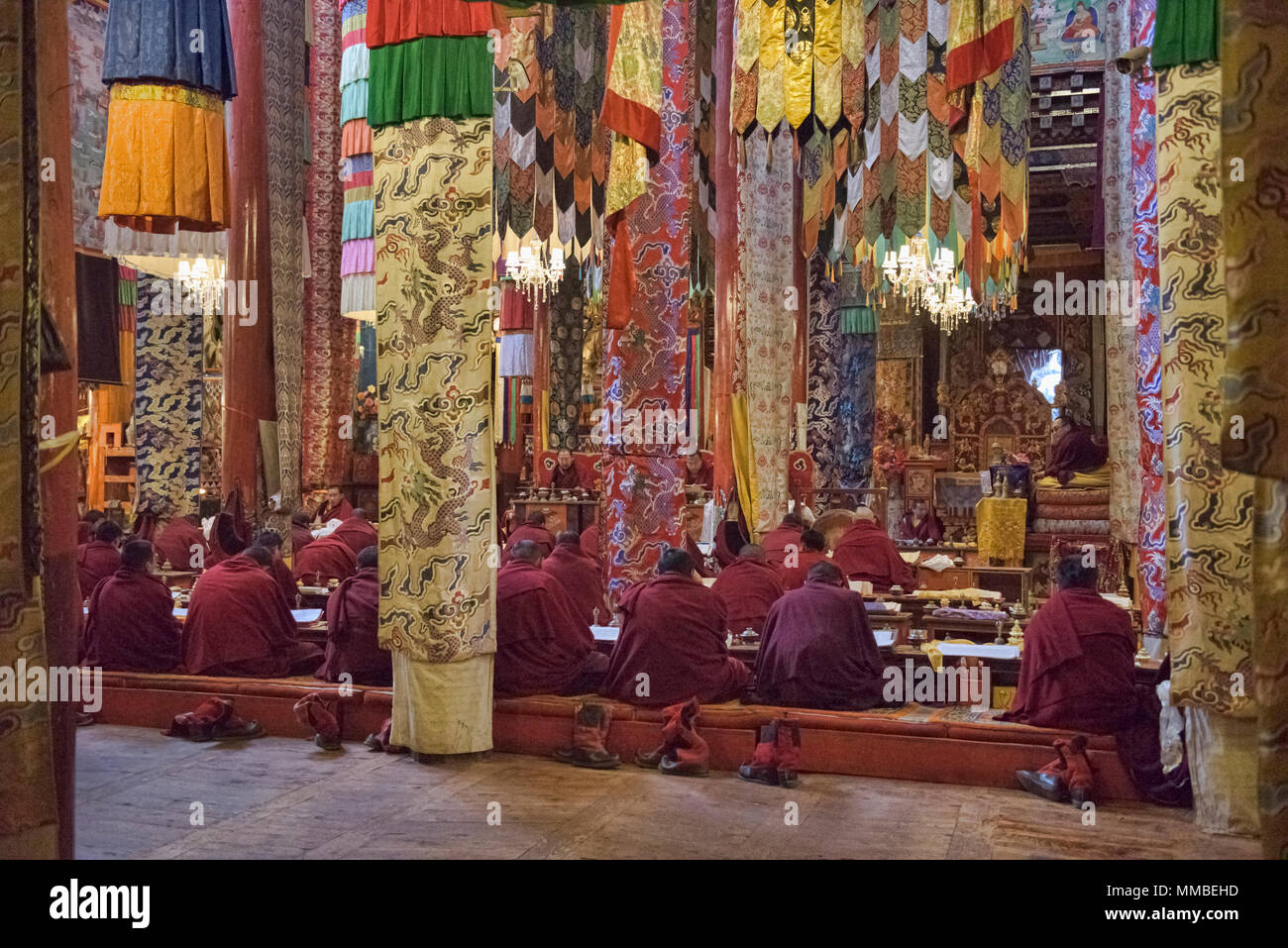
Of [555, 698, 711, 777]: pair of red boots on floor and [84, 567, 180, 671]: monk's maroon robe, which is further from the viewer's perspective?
[84, 567, 180, 671]: monk's maroon robe

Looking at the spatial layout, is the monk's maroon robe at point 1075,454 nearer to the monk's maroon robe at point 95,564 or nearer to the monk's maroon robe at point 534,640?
the monk's maroon robe at point 534,640

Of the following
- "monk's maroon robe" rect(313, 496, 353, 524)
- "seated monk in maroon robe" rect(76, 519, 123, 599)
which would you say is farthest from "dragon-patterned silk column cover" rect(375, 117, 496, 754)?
"monk's maroon robe" rect(313, 496, 353, 524)

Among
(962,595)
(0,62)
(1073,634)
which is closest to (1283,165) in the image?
(0,62)

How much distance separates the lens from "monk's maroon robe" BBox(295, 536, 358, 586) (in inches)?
378

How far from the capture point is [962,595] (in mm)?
8664

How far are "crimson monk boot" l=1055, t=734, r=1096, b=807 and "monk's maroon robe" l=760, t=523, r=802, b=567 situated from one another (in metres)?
3.94

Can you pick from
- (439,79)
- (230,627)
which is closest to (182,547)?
(230,627)

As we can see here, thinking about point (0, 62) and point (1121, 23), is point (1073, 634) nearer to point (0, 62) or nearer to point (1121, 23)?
point (0, 62)

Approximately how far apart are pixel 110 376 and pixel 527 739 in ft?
21.9

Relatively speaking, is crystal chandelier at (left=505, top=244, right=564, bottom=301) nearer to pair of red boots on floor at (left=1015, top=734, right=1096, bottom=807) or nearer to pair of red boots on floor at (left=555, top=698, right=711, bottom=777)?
pair of red boots on floor at (left=555, top=698, right=711, bottom=777)

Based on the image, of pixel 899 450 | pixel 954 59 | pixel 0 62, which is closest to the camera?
pixel 0 62

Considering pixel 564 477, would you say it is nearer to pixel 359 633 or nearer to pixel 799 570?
pixel 799 570

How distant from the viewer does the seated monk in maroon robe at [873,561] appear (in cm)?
963

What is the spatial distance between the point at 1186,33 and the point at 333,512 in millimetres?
9734
